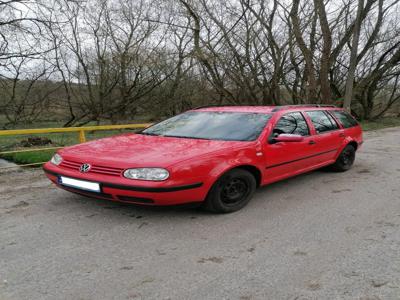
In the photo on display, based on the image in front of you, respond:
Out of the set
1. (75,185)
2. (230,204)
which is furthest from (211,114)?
(75,185)

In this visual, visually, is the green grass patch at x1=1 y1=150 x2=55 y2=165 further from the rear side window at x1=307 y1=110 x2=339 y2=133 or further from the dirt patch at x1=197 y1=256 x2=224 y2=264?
the rear side window at x1=307 y1=110 x2=339 y2=133

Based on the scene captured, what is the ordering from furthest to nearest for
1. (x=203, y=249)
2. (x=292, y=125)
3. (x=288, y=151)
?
(x=292, y=125)
(x=288, y=151)
(x=203, y=249)

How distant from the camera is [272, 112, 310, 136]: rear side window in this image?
15.0 feet

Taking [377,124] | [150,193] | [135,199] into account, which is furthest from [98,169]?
[377,124]

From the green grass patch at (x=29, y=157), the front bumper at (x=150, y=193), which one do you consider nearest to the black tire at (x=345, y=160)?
the front bumper at (x=150, y=193)

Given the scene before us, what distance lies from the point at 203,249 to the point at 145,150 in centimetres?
135

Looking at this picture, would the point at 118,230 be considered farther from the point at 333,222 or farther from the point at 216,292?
the point at 333,222

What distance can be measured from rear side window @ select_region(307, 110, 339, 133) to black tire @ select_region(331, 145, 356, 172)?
0.56m

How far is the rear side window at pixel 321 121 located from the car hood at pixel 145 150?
1.78 m

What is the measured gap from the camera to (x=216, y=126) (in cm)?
454

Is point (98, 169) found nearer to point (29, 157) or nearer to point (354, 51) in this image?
point (29, 157)

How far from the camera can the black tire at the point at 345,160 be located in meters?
5.91

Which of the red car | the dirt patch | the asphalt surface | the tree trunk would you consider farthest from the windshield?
the tree trunk

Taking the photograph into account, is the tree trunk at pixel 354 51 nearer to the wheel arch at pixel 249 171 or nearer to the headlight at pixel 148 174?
the wheel arch at pixel 249 171
